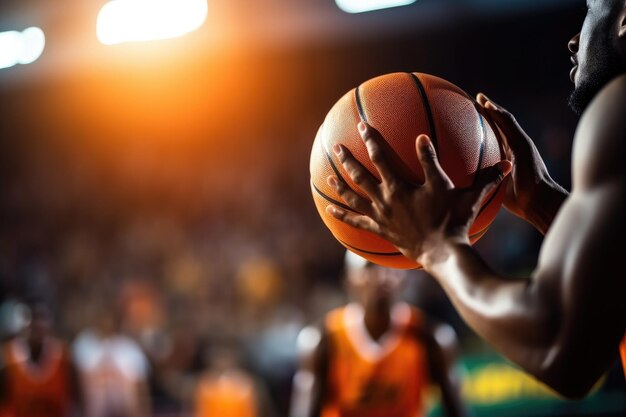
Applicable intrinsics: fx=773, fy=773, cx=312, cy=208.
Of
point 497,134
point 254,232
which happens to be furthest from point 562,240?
point 254,232

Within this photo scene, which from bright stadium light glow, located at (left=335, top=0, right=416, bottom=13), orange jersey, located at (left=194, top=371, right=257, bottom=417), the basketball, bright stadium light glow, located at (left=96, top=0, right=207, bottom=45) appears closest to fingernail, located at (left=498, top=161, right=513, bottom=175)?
the basketball

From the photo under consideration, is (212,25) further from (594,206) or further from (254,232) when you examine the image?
(594,206)

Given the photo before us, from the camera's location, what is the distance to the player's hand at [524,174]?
2.47m

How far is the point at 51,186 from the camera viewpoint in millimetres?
14719

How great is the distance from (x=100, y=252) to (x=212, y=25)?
4.41 metres

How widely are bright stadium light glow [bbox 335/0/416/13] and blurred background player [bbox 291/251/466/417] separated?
5.94 meters

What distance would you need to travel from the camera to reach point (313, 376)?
5039 millimetres

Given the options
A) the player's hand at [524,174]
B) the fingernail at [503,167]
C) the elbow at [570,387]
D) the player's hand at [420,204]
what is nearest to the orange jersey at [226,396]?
the player's hand at [524,174]

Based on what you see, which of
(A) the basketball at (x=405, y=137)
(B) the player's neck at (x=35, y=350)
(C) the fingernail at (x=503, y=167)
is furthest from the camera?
(B) the player's neck at (x=35, y=350)

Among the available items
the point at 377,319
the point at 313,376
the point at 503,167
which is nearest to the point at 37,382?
the point at 313,376

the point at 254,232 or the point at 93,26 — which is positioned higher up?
the point at 93,26

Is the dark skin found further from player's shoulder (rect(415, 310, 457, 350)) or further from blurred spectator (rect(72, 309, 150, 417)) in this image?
blurred spectator (rect(72, 309, 150, 417))

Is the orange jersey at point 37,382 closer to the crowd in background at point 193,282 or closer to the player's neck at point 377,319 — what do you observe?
the crowd in background at point 193,282

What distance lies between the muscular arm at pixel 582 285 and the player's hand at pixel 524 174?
2.94 feet
